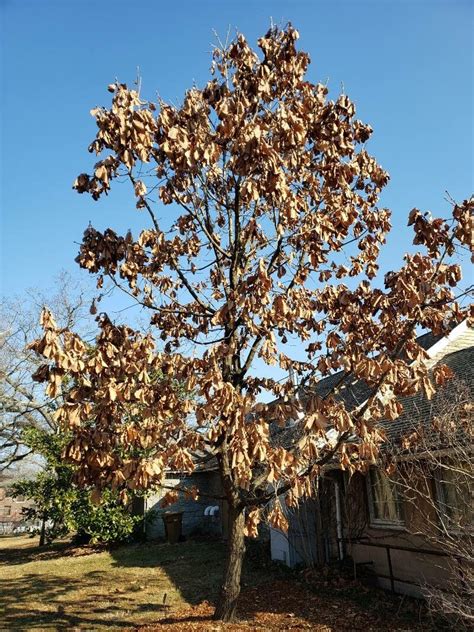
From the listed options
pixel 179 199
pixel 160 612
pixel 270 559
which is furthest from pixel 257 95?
pixel 270 559

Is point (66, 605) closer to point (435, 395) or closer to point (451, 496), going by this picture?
point (451, 496)

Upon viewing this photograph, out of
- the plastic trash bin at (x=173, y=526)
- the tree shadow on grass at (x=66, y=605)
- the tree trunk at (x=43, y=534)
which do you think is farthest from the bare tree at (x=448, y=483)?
the tree trunk at (x=43, y=534)

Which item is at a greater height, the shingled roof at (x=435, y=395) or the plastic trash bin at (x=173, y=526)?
the shingled roof at (x=435, y=395)

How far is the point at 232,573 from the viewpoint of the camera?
8.16 m

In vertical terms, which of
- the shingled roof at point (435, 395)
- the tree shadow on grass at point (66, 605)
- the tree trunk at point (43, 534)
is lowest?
the tree shadow on grass at point (66, 605)

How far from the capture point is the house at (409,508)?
316 inches

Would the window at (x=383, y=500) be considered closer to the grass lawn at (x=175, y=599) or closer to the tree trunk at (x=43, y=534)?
the grass lawn at (x=175, y=599)

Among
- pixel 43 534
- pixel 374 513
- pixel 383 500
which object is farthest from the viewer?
pixel 43 534

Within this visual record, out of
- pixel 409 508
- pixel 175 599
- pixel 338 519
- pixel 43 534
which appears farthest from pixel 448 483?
pixel 43 534

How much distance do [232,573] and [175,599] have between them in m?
3.13

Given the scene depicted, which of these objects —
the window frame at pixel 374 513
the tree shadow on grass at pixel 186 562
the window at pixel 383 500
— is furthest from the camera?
the tree shadow on grass at pixel 186 562

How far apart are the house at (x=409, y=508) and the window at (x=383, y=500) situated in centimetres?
2

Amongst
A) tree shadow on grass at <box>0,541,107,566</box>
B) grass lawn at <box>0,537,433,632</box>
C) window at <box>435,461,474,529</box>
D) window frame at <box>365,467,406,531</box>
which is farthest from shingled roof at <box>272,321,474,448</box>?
tree shadow on grass at <box>0,541,107,566</box>

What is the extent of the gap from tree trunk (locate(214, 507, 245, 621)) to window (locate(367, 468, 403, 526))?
12.3 feet
